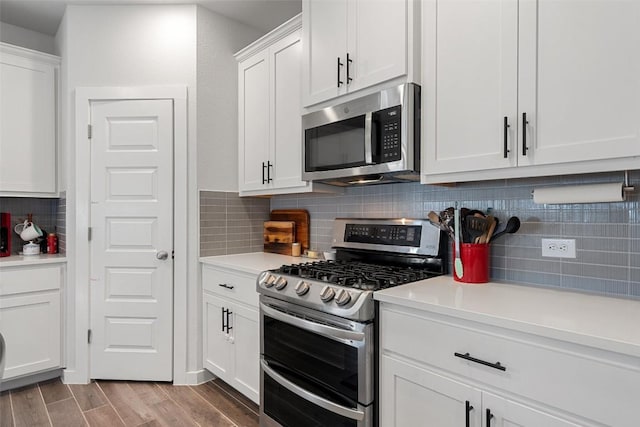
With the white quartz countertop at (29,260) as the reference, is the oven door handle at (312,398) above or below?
below

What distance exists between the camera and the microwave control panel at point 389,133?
1764mm

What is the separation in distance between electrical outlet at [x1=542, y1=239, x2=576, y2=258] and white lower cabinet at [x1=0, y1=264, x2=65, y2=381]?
314 cm

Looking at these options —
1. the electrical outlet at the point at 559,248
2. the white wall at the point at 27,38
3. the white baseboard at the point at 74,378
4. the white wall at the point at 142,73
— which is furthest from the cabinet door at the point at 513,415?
the white wall at the point at 27,38

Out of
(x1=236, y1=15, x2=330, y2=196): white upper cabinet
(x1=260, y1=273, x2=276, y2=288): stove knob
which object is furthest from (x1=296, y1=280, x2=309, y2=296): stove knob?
(x1=236, y1=15, x2=330, y2=196): white upper cabinet

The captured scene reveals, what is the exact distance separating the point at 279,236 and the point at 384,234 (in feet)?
3.37

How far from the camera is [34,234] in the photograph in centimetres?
296

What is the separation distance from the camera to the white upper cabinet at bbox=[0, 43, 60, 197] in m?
2.80

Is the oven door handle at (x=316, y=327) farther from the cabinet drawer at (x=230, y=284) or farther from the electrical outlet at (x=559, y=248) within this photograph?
the electrical outlet at (x=559, y=248)

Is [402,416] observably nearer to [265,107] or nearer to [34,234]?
[265,107]

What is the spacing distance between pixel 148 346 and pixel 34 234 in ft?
4.27

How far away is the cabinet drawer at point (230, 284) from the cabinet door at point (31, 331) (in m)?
1.16

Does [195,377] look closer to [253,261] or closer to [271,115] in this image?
[253,261]

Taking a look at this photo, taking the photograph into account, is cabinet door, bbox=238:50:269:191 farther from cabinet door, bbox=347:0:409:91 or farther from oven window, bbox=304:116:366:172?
cabinet door, bbox=347:0:409:91

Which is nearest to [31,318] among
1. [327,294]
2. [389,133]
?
[327,294]
